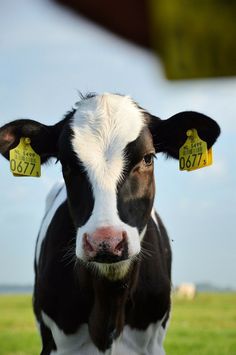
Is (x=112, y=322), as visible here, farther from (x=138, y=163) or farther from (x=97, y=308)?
(x=138, y=163)

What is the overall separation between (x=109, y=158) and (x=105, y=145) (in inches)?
6.1

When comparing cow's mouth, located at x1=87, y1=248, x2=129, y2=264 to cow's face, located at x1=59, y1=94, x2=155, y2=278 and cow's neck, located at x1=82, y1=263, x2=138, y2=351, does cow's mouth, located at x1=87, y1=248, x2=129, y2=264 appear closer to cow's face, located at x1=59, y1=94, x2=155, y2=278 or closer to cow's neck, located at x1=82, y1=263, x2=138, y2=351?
cow's face, located at x1=59, y1=94, x2=155, y2=278

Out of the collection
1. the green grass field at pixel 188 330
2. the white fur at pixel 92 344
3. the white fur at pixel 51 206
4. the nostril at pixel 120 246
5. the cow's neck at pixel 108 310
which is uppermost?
the nostril at pixel 120 246

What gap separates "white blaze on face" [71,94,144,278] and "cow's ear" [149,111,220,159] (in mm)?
169

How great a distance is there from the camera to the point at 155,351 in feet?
16.1

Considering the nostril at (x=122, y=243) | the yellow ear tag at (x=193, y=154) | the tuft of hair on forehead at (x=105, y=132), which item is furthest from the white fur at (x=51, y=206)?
the nostril at (x=122, y=243)

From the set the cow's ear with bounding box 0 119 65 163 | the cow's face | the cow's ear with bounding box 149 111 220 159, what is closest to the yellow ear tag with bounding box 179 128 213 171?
the cow's ear with bounding box 149 111 220 159

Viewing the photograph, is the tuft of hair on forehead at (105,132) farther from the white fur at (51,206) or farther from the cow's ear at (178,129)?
the white fur at (51,206)

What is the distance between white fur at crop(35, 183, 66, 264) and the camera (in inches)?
224

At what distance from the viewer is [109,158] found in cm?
424

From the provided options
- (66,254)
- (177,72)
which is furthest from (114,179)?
(177,72)

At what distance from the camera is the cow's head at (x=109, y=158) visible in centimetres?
375

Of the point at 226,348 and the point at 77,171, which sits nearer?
the point at 77,171

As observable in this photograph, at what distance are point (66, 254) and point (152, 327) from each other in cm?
79
